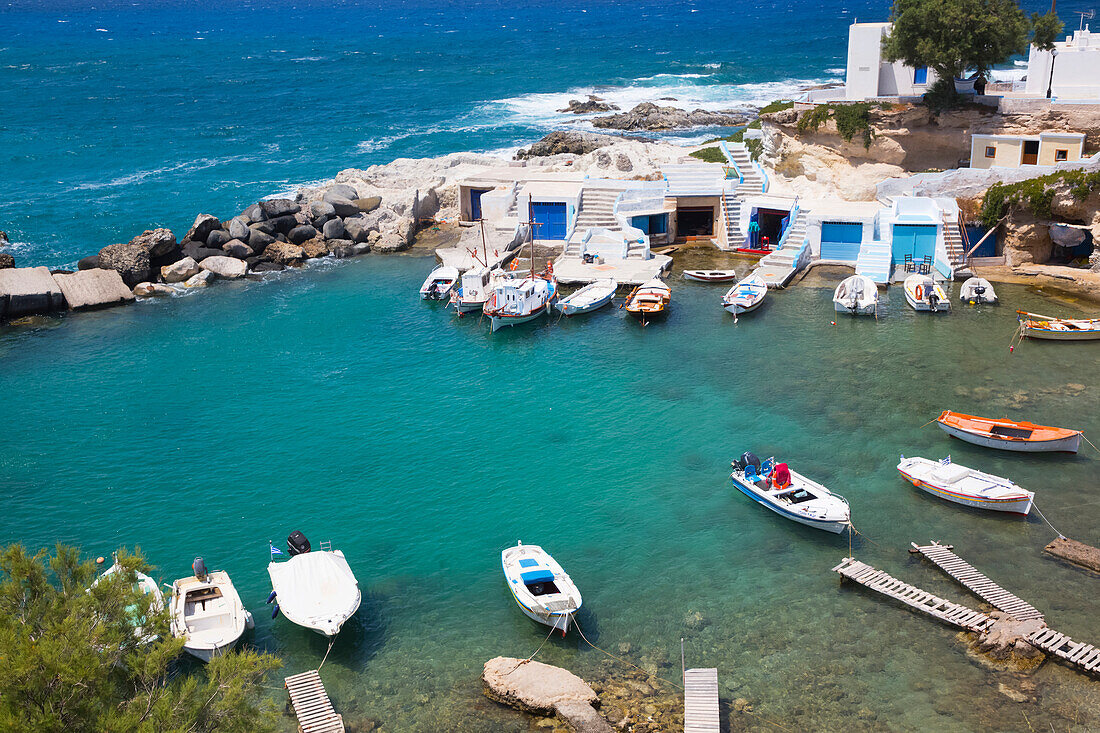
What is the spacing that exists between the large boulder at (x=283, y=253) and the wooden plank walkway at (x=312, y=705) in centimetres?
4165

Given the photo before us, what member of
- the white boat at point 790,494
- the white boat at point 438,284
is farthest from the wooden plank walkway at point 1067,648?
A: the white boat at point 438,284

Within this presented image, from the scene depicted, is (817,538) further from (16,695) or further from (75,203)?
(75,203)

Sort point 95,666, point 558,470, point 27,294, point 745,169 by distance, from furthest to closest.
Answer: point 745,169
point 27,294
point 558,470
point 95,666

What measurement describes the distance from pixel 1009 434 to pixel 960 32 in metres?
32.9

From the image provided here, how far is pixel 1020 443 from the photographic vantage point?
36125 millimetres

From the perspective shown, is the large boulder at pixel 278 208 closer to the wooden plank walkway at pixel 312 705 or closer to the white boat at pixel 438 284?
the white boat at pixel 438 284

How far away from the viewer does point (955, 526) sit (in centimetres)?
3247

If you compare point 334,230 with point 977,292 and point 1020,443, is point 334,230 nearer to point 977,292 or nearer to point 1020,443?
point 977,292

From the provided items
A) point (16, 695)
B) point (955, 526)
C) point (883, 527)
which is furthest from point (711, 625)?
point (16, 695)

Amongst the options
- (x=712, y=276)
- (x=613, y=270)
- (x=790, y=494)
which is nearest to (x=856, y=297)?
(x=712, y=276)

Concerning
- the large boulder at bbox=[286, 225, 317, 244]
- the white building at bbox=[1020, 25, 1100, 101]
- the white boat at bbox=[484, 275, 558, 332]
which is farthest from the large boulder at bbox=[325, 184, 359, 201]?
the white building at bbox=[1020, 25, 1100, 101]

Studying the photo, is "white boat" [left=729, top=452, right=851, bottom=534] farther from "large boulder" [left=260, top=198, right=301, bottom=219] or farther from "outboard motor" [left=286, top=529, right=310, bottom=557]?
"large boulder" [left=260, top=198, right=301, bottom=219]

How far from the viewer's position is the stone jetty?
79.6ft

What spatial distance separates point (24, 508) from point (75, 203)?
54.3 meters
